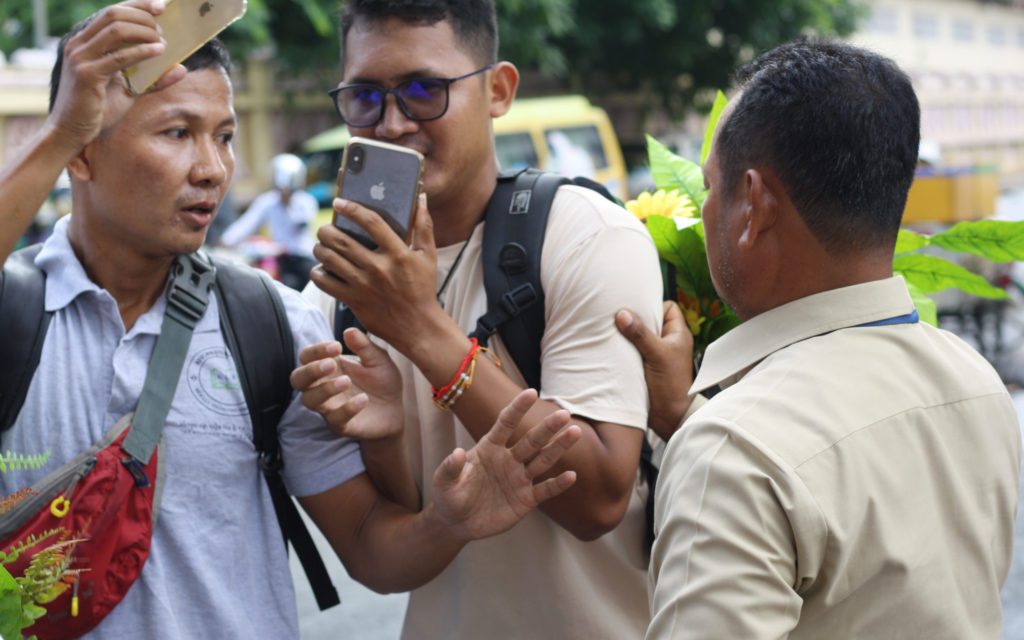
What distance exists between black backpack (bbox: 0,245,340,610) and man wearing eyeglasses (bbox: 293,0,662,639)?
0.11m

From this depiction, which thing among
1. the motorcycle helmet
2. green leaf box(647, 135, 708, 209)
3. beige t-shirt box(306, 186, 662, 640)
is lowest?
the motorcycle helmet

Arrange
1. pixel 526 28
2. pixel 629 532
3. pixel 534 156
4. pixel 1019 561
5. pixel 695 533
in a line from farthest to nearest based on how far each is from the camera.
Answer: pixel 526 28
pixel 534 156
pixel 1019 561
pixel 629 532
pixel 695 533

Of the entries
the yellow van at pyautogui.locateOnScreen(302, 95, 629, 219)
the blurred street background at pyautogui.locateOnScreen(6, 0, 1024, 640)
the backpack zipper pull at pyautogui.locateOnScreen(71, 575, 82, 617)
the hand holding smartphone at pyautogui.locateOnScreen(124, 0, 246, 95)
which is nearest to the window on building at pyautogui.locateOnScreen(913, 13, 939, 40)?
the blurred street background at pyautogui.locateOnScreen(6, 0, 1024, 640)

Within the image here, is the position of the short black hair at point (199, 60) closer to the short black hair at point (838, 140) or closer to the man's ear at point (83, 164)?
the man's ear at point (83, 164)

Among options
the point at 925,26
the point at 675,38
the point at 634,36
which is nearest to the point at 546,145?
the point at 634,36

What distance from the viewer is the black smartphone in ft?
6.88

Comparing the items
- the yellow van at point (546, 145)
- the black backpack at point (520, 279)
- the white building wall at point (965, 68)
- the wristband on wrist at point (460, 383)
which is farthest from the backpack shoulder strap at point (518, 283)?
the white building wall at point (965, 68)

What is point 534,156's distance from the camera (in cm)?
1400

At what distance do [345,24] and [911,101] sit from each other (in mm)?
1296

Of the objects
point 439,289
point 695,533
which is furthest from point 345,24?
point 695,533

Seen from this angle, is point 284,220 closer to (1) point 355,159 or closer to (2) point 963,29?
(1) point 355,159

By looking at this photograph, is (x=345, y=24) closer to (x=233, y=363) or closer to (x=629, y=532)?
(x=233, y=363)

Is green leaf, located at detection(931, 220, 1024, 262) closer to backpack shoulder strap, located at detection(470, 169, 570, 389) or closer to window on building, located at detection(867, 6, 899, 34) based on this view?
backpack shoulder strap, located at detection(470, 169, 570, 389)

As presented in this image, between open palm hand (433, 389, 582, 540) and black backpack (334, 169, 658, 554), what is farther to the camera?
black backpack (334, 169, 658, 554)
